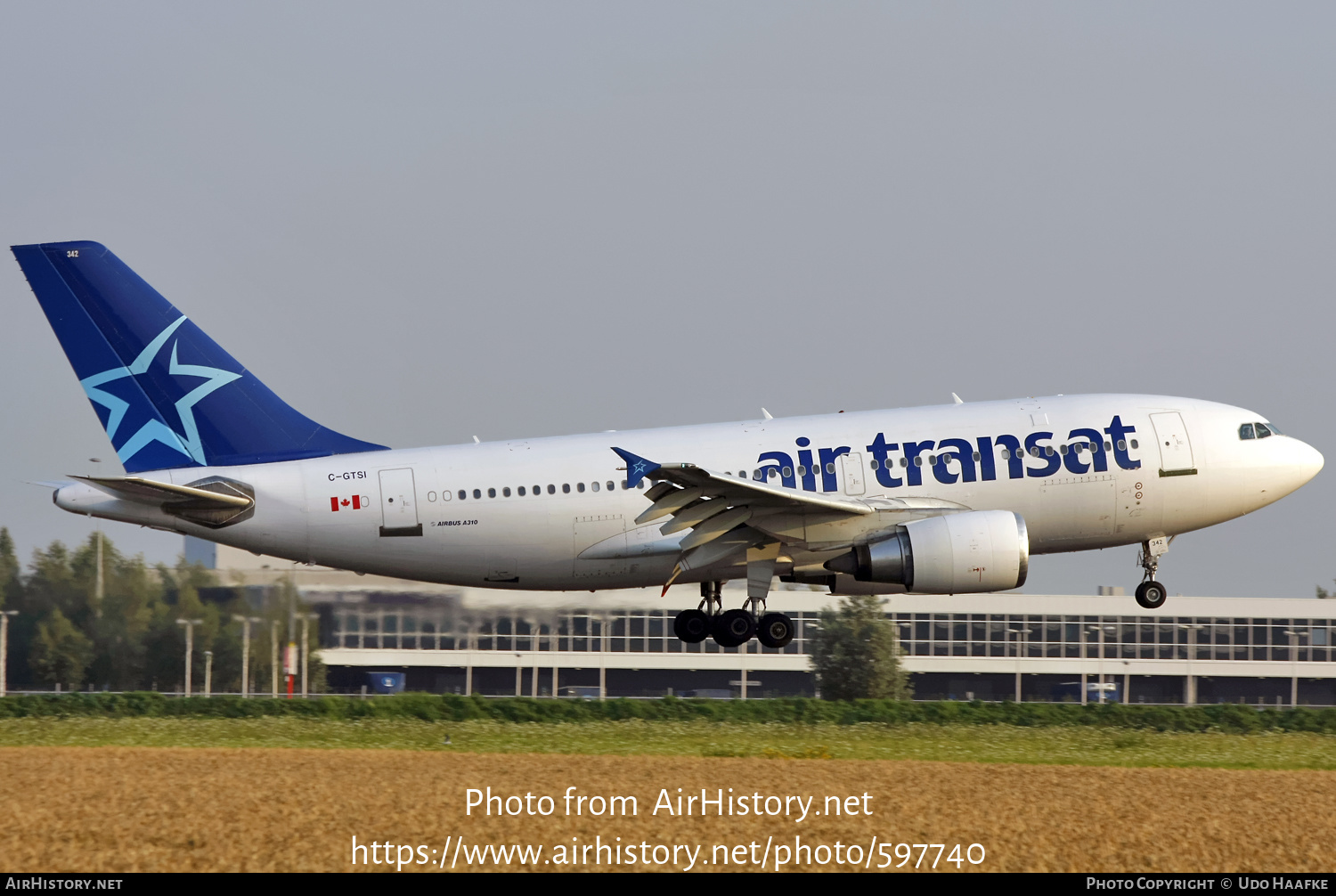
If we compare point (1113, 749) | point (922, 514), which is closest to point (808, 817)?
point (922, 514)

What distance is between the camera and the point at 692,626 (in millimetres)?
27484

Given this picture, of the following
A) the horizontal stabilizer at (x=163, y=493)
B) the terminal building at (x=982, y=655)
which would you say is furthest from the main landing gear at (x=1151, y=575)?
the horizontal stabilizer at (x=163, y=493)

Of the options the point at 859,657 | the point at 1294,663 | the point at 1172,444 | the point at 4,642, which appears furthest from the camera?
the point at 1294,663

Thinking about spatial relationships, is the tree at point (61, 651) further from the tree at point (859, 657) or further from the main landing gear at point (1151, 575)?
the main landing gear at point (1151, 575)

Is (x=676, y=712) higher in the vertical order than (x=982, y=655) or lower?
higher

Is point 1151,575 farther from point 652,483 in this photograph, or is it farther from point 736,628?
point 652,483

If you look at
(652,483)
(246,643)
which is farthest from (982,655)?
A: (652,483)

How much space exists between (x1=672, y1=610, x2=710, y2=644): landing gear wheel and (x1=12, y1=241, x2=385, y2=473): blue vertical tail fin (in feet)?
22.3

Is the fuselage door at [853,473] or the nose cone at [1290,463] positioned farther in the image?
the nose cone at [1290,463]

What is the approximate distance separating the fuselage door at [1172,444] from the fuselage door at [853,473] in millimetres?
5636

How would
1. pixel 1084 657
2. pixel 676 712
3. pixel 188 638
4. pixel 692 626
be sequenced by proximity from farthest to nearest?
pixel 1084 657 → pixel 188 638 → pixel 676 712 → pixel 692 626

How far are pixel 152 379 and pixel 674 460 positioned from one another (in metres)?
9.79

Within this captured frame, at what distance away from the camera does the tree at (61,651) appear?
3062 cm

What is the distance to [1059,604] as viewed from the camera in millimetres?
59938
